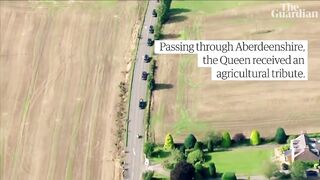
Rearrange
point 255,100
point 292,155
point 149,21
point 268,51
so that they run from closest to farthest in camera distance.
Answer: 1. point 292,155
2. point 255,100
3. point 268,51
4. point 149,21

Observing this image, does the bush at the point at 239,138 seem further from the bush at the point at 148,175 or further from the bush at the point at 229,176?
the bush at the point at 148,175

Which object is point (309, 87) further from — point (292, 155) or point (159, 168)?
point (159, 168)

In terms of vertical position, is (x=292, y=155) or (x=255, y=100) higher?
(x=255, y=100)

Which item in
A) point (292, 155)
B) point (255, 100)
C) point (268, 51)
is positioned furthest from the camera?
point (268, 51)

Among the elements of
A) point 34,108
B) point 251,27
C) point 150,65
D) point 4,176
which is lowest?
point 4,176

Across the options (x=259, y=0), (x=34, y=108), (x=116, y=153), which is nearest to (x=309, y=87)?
(x=259, y=0)

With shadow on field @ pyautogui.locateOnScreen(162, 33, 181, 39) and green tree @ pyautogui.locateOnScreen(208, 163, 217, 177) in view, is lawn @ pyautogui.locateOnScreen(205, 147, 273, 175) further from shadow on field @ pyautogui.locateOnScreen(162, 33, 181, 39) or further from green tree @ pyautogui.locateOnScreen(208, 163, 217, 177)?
shadow on field @ pyautogui.locateOnScreen(162, 33, 181, 39)

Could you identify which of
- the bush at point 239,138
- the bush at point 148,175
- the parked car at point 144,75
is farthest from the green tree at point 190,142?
the parked car at point 144,75

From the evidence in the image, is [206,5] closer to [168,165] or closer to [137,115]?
[137,115]

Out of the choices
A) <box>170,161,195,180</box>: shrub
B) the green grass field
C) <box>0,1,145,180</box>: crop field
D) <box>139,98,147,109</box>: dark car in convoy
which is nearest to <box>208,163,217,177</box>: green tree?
<box>170,161,195,180</box>: shrub
